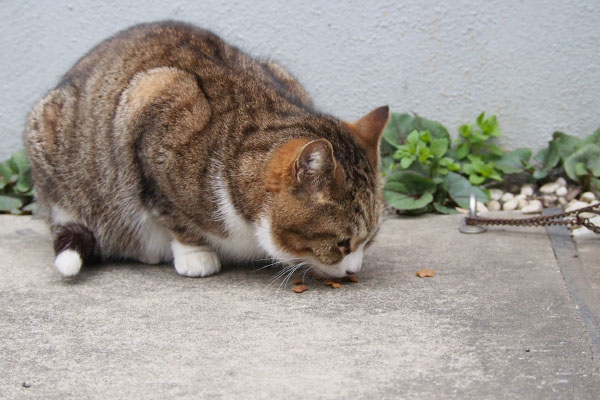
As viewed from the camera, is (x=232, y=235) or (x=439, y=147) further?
(x=439, y=147)

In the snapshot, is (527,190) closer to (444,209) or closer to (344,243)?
(444,209)

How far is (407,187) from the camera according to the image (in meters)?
4.04

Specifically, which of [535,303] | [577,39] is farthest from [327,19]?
[535,303]

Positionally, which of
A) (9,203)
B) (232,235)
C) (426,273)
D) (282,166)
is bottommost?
(9,203)

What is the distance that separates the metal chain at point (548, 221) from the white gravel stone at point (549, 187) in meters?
0.42

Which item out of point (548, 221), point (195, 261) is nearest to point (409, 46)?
point (548, 221)

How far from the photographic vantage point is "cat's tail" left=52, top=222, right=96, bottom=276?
2961 mm

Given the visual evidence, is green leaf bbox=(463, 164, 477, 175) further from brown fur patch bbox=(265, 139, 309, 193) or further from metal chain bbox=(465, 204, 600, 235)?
brown fur patch bbox=(265, 139, 309, 193)

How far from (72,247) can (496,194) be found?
2.52m

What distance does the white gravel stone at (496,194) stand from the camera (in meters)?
4.19

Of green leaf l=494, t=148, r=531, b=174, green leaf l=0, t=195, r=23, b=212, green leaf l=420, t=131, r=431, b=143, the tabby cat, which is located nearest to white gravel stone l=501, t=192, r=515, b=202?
green leaf l=494, t=148, r=531, b=174

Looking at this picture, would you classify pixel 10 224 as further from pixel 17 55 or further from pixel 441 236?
pixel 441 236

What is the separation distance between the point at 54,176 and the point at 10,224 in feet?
2.89

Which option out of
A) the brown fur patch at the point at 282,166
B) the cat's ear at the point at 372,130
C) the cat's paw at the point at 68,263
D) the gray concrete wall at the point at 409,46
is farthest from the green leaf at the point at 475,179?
the cat's paw at the point at 68,263
